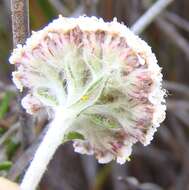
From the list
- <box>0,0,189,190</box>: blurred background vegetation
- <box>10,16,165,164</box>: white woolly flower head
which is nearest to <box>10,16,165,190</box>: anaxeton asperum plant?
<box>10,16,165,164</box>: white woolly flower head

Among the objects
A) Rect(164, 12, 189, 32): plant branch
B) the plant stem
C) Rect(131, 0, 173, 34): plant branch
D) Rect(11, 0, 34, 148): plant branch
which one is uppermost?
Rect(164, 12, 189, 32): plant branch

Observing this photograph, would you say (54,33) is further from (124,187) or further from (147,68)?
(124,187)

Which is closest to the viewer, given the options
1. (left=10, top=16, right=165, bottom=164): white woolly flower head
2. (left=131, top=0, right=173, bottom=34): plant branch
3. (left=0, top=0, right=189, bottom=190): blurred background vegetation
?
(left=10, top=16, right=165, bottom=164): white woolly flower head

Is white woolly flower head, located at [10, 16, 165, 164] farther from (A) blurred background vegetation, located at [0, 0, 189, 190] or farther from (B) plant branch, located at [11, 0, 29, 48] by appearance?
(A) blurred background vegetation, located at [0, 0, 189, 190]

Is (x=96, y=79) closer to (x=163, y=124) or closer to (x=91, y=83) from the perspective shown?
(x=91, y=83)

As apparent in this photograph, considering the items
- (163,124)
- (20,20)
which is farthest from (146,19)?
(163,124)

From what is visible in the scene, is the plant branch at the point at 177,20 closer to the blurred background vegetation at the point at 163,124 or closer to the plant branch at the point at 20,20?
the blurred background vegetation at the point at 163,124
